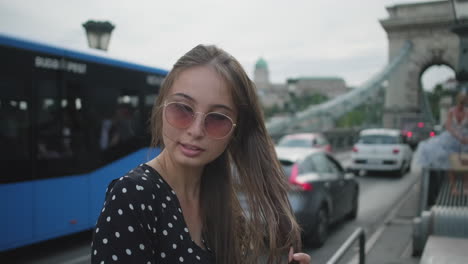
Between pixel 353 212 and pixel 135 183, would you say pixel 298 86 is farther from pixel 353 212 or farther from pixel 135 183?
pixel 135 183

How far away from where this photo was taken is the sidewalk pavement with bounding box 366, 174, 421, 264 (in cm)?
556

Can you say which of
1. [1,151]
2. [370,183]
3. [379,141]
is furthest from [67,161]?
[379,141]

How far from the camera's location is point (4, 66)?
5.32 meters

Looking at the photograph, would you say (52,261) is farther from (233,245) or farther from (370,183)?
(370,183)

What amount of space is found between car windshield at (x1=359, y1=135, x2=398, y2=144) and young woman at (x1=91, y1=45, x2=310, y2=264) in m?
14.4

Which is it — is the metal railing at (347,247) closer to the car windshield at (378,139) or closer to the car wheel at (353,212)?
the car wheel at (353,212)

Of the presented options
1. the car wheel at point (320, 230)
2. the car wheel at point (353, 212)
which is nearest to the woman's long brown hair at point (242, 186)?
the car wheel at point (320, 230)

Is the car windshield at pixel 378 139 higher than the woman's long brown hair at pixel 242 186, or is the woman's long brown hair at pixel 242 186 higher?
the woman's long brown hair at pixel 242 186

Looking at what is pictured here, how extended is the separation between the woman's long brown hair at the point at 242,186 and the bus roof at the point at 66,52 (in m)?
4.50

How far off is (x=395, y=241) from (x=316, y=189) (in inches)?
53.2

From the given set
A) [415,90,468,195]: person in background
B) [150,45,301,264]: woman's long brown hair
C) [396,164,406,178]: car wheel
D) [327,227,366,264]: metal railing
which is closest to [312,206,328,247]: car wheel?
[415,90,468,195]: person in background

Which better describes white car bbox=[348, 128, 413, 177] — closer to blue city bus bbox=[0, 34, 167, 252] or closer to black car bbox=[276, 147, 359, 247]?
black car bbox=[276, 147, 359, 247]

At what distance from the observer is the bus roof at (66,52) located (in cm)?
543

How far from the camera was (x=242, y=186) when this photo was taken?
1624 millimetres
